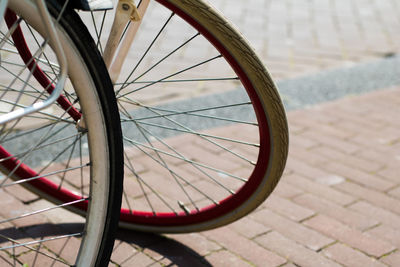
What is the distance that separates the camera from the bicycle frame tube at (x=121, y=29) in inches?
70.6

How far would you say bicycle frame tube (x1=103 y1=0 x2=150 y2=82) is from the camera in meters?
1.79

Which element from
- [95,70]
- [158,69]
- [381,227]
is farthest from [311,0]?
[95,70]

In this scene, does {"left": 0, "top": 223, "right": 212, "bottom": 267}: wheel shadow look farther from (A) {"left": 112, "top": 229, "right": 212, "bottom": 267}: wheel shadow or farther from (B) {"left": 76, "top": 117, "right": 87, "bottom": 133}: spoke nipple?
(B) {"left": 76, "top": 117, "right": 87, "bottom": 133}: spoke nipple

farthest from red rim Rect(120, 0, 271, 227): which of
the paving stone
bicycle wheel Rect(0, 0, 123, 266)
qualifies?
the paving stone

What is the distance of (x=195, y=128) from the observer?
3.56 metres

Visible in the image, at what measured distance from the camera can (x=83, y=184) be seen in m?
2.74

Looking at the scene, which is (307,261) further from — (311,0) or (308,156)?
(311,0)

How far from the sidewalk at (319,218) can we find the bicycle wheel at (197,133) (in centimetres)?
13

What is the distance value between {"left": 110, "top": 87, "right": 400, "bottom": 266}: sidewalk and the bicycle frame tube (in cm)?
74

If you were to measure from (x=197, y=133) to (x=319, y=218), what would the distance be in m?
0.82

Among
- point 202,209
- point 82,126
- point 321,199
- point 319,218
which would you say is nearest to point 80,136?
point 82,126

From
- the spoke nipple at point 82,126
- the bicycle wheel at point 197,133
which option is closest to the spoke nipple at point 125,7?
the bicycle wheel at point 197,133

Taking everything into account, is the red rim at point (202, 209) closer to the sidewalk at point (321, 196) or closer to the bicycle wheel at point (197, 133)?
the bicycle wheel at point (197, 133)

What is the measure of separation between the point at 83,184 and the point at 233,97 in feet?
5.28
